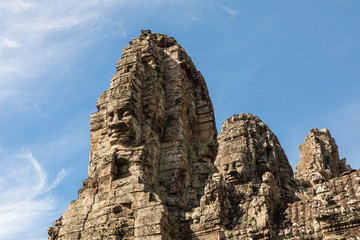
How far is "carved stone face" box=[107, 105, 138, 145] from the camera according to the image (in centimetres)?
1661

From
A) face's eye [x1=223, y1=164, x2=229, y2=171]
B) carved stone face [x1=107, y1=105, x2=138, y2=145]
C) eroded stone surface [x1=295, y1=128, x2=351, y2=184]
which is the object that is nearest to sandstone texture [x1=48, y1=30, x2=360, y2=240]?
carved stone face [x1=107, y1=105, x2=138, y2=145]

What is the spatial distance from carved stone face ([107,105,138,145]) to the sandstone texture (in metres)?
0.03

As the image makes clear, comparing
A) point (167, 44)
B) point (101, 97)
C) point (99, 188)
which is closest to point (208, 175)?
point (99, 188)

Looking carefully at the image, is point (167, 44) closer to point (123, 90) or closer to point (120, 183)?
point (123, 90)

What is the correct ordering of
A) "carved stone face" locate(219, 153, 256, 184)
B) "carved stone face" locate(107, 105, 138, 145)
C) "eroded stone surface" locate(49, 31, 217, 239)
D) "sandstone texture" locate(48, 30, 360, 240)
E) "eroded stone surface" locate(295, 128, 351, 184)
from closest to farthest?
"sandstone texture" locate(48, 30, 360, 240) → "eroded stone surface" locate(49, 31, 217, 239) → "carved stone face" locate(107, 105, 138, 145) → "carved stone face" locate(219, 153, 256, 184) → "eroded stone surface" locate(295, 128, 351, 184)

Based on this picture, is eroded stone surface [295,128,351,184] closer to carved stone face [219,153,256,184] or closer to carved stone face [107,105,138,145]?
carved stone face [219,153,256,184]

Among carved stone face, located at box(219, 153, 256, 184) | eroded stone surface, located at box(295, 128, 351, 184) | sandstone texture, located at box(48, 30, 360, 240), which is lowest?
sandstone texture, located at box(48, 30, 360, 240)

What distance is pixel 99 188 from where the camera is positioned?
16.2 meters

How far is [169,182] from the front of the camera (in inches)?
647

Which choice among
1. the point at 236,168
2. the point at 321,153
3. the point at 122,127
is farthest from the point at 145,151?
the point at 321,153

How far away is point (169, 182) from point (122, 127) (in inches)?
86.2

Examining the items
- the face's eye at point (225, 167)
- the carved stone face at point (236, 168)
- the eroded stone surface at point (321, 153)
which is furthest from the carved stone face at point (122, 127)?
the eroded stone surface at point (321, 153)

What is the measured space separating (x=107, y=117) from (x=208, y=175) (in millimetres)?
3633

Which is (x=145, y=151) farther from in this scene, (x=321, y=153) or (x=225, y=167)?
(x=321, y=153)
